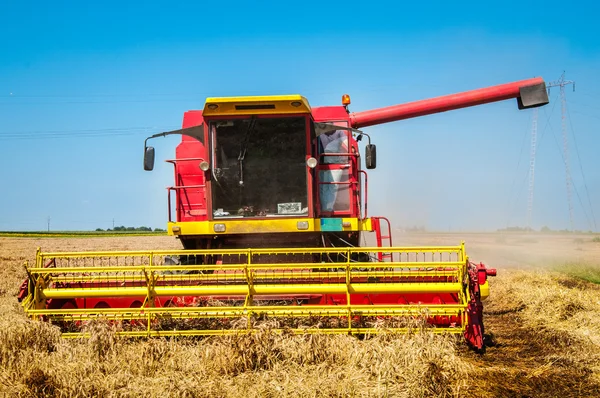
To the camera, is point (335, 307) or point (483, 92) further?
point (483, 92)

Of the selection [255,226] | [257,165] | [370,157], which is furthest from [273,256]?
[370,157]

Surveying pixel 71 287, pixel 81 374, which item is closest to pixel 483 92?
pixel 71 287

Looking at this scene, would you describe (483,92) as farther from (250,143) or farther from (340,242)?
(250,143)

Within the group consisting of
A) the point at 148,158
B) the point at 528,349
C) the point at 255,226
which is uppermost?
the point at 148,158

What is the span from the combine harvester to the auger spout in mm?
19

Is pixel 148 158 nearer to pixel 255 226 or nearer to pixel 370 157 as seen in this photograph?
pixel 255 226

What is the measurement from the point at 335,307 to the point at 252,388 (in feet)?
5.05

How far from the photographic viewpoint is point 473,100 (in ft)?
31.3

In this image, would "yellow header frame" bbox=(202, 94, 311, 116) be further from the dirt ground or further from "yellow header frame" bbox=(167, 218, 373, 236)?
the dirt ground

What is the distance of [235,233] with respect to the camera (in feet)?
24.0

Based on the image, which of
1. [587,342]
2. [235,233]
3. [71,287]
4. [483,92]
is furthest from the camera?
[483,92]

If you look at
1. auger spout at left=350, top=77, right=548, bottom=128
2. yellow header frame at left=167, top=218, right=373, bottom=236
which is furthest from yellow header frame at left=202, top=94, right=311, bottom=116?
auger spout at left=350, top=77, right=548, bottom=128

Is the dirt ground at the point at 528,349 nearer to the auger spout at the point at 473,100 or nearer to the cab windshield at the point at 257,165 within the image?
the cab windshield at the point at 257,165

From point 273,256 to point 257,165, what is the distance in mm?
1199
